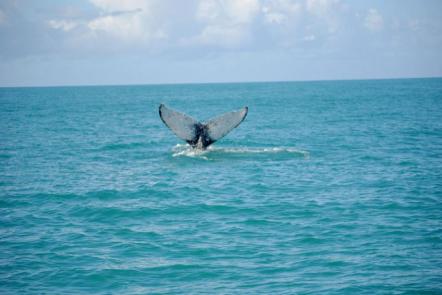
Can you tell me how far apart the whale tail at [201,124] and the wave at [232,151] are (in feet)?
7.95

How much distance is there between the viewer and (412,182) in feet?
69.5

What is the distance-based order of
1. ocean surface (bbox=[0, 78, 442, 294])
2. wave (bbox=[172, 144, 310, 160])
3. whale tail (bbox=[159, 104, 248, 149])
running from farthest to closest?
1. wave (bbox=[172, 144, 310, 160])
2. whale tail (bbox=[159, 104, 248, 149])
3. ocean surface (bbox=[0, 78, 442, 294])

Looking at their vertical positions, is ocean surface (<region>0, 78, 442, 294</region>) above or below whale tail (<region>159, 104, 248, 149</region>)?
below

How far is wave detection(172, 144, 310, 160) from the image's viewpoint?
1059 inches

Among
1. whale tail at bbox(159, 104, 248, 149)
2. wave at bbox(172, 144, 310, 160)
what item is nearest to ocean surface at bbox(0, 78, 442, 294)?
wave at bbox(172, 144, 310, 160)

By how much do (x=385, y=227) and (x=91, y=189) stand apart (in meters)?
11.4

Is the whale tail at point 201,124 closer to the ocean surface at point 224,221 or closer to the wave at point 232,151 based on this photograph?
the ocean surface at point 224,221

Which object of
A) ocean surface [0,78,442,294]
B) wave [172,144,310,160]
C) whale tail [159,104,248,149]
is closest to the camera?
ocean surface [0,78,442,294]

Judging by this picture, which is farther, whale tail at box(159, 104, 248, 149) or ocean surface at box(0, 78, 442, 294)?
whale tail at box(159, 104, 248, 149)

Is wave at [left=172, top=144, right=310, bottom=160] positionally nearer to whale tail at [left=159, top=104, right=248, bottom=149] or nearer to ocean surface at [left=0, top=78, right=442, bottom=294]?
ocean surface at [left=0, top=78, right=442, bottom=294]

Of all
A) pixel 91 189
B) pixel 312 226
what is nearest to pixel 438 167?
pixel 312 226

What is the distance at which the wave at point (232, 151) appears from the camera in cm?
2689

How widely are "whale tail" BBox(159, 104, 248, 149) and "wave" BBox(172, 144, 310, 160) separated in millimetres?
2422

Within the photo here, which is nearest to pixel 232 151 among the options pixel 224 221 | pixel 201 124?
pixel 201 124
